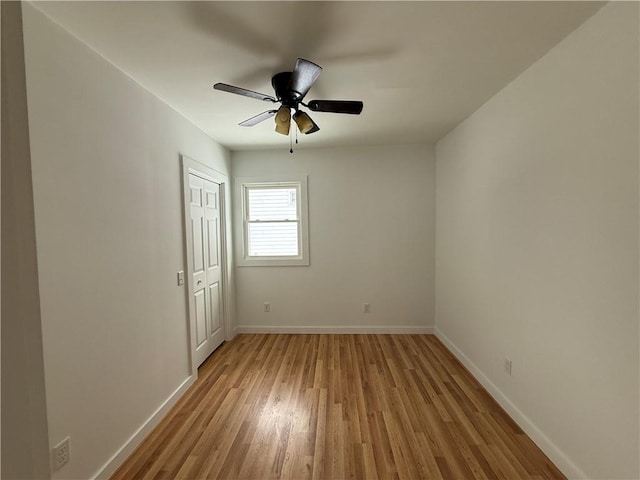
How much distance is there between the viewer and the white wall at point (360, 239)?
3.67m

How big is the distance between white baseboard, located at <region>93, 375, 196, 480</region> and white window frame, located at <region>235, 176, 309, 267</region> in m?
1.68

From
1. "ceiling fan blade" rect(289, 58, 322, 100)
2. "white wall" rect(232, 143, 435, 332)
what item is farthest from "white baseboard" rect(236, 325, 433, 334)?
"ceiling fan blade" rect(289, 58, 322, 100)

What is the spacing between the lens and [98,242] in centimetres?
160

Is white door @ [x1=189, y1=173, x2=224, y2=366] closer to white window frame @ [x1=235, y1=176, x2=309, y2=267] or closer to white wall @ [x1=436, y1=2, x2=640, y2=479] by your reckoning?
white window frame @ [x1=235, y1=176, x2=309, y2=267]

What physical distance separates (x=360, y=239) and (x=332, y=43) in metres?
2.47

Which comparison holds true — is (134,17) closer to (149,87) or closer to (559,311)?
(149,87)

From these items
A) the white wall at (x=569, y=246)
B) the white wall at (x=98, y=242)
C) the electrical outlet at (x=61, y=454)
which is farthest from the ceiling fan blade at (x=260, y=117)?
the electrical outlet at (x=61, y=454)

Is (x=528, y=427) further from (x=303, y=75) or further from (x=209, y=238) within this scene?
(x=209, y=238)

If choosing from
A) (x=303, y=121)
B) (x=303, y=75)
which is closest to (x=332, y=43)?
(x=303, y=75)

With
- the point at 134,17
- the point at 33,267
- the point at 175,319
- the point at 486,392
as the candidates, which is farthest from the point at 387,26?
the point at 486,392

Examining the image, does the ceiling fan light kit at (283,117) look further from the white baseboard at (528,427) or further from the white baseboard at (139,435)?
the white baseboard at (528,427)

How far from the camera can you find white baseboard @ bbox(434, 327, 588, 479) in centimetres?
156

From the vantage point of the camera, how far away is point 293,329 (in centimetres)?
383

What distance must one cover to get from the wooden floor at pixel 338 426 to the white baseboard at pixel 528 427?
0.17ft
